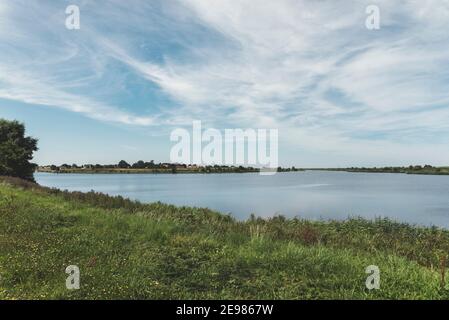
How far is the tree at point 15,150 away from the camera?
5347 cm

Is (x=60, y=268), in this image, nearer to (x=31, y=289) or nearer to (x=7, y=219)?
(x=31, y=289)

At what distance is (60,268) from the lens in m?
10.1

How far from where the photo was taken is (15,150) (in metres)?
54.2

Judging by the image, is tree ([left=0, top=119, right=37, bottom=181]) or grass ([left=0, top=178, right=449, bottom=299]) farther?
tree ([left=0, top=119, right=37, bottom=181])

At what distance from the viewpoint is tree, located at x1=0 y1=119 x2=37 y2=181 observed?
5347cm

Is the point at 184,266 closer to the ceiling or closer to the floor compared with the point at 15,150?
closer to the floor

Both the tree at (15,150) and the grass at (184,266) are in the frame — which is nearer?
Result: the grass at (184,266)

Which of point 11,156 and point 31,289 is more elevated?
point 11,156

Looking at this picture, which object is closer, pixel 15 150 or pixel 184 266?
pixel 184 266

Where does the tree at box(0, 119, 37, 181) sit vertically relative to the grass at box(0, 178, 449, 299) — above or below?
above

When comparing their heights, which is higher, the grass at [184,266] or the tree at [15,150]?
the tree at [15,150]
